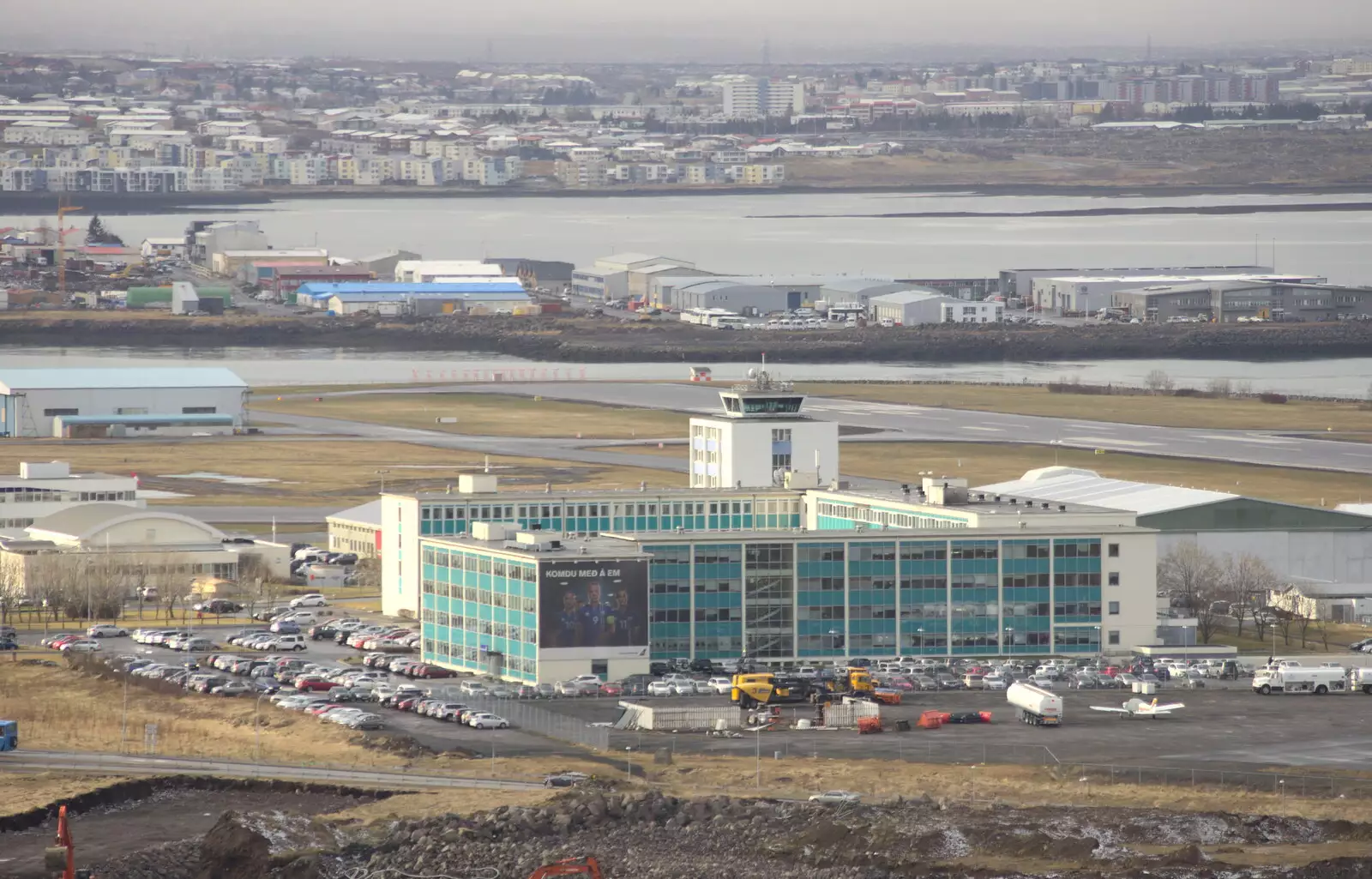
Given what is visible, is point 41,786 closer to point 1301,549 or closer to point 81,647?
point 81,647

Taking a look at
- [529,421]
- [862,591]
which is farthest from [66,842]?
[529,421]

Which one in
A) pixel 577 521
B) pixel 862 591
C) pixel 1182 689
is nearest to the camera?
pixel 1182 689

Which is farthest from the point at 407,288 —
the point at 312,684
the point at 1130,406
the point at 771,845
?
the point at 771,845

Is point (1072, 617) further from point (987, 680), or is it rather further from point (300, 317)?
point (300, 317)

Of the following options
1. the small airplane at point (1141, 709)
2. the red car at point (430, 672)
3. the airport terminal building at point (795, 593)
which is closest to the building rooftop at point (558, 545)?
the airport terminal building at point (795, 593)

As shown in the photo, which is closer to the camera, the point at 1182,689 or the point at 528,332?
the point at 1182,689

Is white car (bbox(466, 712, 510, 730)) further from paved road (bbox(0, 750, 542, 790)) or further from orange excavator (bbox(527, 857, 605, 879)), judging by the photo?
orange excavator (bbox(527, 857, 605, 879))

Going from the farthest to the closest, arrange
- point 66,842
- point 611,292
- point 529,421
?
point 611,292 < point 529,421 < point 66,842
